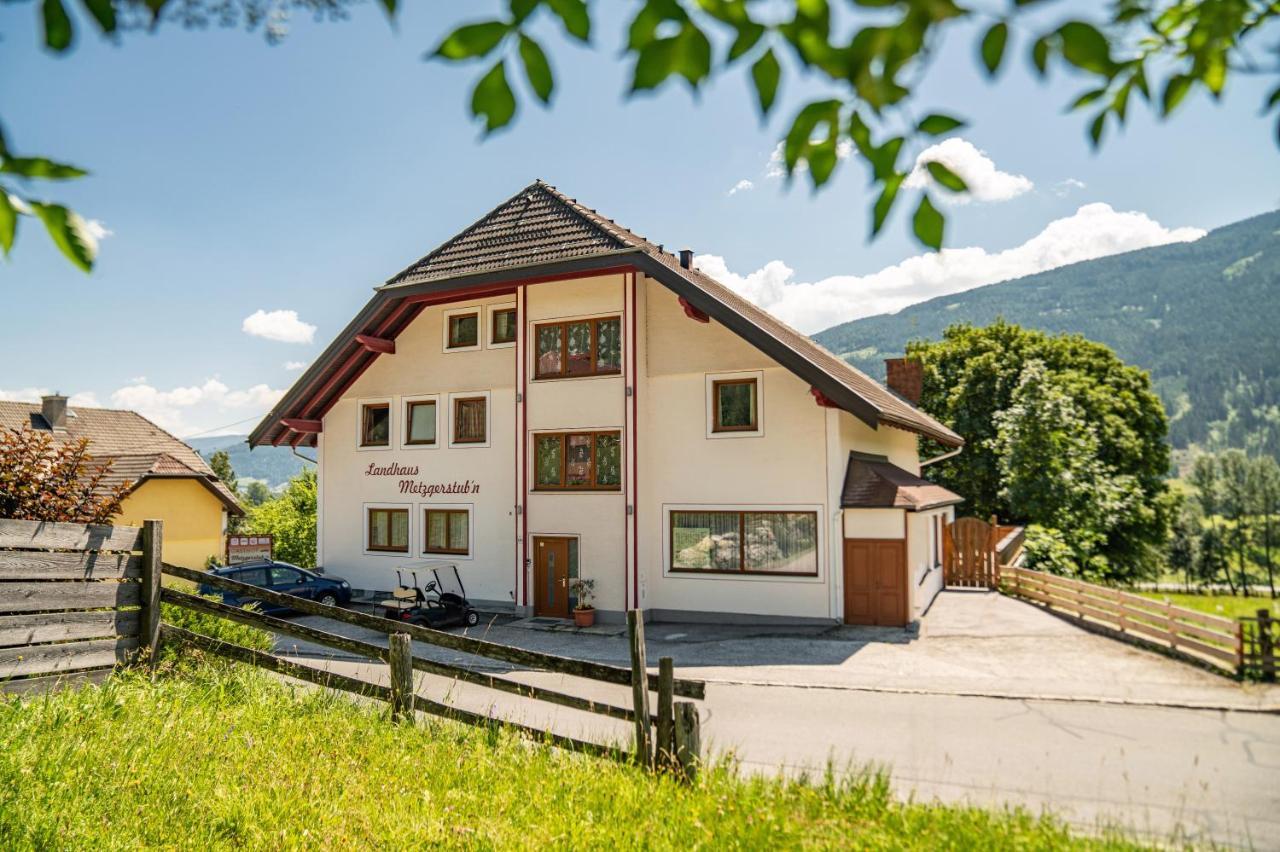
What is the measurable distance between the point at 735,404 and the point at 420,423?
894 cm

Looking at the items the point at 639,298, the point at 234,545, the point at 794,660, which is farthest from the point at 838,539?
the point at 234,545

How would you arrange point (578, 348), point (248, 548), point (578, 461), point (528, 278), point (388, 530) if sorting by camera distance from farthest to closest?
point (248, 548), point (388, 530), point (578, 348), point (578, 461), point (528, 278)

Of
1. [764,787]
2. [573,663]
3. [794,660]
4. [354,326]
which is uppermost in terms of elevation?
[354,326]

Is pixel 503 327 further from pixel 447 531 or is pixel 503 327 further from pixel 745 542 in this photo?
pixel 745 542

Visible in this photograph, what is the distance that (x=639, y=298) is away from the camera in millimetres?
19859

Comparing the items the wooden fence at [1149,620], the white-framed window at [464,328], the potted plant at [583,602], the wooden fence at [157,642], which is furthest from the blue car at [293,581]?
the wooden fence at [1149,620]

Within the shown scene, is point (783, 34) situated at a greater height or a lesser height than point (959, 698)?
greater

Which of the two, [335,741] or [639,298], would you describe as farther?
[639,298]

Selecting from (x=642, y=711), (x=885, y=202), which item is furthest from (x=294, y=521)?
(x=885, y=202)

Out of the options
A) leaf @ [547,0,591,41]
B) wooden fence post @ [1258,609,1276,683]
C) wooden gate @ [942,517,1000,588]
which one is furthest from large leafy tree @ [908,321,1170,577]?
leaf @ [547,0,591,41]

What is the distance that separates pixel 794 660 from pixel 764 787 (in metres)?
9.38

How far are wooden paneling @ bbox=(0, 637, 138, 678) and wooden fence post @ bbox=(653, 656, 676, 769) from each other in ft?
17.6

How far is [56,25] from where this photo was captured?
1670 mm

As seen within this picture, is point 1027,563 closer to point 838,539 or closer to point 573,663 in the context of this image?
point 838,539
